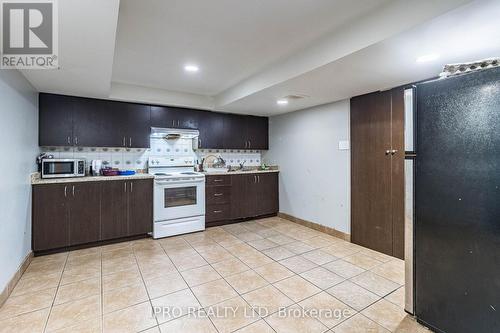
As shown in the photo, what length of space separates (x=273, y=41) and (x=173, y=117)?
8.33 feet

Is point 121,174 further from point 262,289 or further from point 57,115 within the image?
point 262,289

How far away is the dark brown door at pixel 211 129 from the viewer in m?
4.60

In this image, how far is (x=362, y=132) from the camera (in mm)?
3443

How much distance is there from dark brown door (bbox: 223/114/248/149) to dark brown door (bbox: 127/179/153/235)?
5.66ft

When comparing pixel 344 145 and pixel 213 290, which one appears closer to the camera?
pixel 213 290

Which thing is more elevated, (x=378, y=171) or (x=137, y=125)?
(x=137, y=125)

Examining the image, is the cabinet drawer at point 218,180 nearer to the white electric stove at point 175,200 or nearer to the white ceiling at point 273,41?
the white electric stove at point 175,200

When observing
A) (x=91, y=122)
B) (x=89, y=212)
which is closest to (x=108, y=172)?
(x=89, y=212)

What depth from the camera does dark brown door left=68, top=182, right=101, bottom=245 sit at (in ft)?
10.7

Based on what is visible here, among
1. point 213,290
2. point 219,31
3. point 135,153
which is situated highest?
point 219,31

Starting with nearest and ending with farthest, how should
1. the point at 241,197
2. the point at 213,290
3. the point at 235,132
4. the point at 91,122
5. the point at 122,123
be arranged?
the point at 213,290
the point at 91,122
the point at 122,123
the point at 241,197
the point at 235,132

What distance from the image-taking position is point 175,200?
400 centimetres

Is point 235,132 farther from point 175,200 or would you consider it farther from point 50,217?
point 50,217

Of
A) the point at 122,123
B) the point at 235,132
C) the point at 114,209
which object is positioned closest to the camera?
the point at 114,209
